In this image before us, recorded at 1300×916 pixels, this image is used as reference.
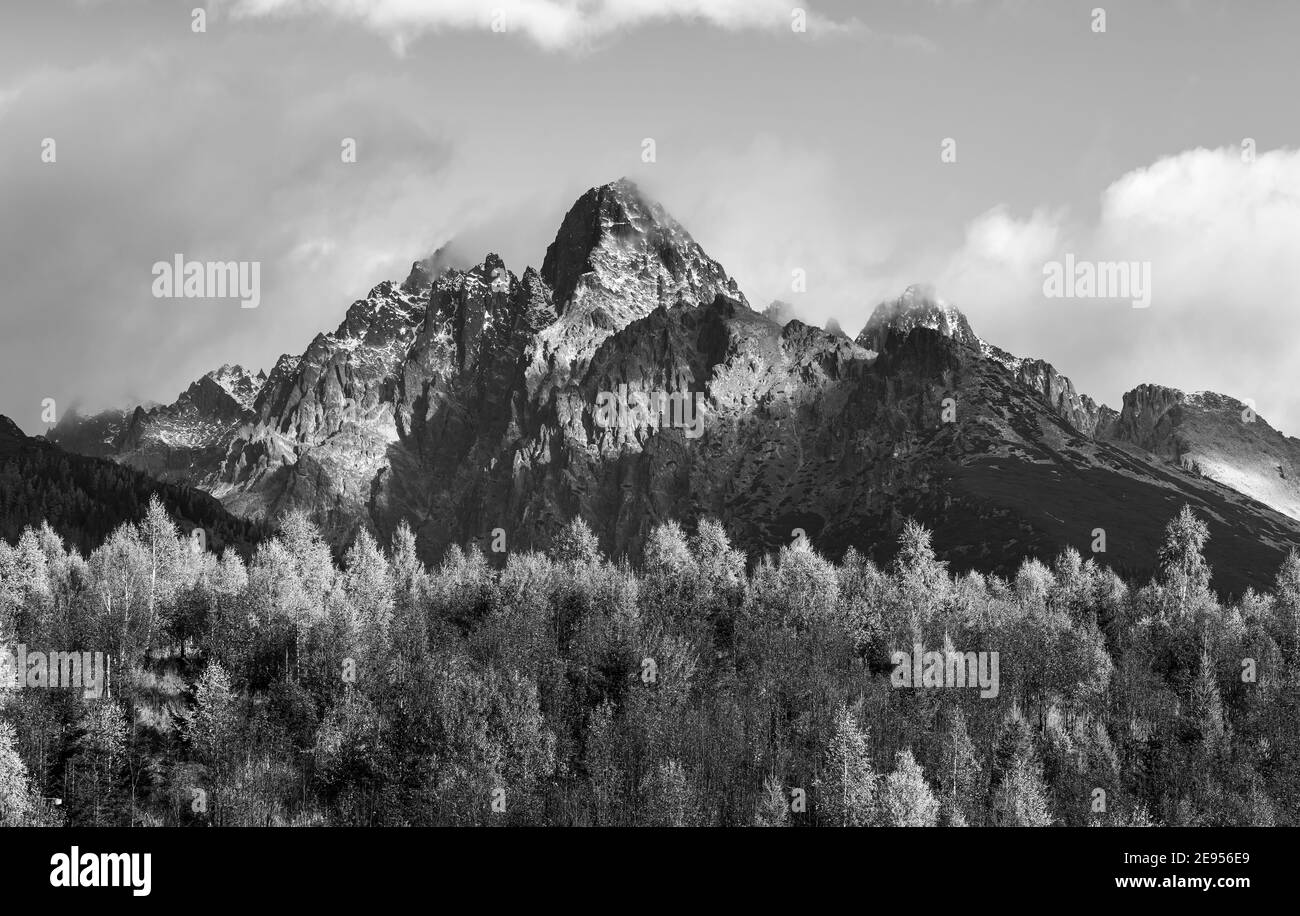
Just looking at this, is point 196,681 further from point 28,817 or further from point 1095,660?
point 1095,660

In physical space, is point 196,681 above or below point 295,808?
above

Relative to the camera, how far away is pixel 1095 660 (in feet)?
513

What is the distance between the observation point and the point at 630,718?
13538 cm

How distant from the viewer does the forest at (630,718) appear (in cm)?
12069

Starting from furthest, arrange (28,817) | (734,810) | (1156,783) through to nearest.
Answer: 1. (1156,783)
2. (734,810)
3. (28,817)

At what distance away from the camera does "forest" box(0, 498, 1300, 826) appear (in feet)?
396

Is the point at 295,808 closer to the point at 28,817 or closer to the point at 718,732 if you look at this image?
the point at 28,817

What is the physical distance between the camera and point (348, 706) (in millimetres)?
138375
